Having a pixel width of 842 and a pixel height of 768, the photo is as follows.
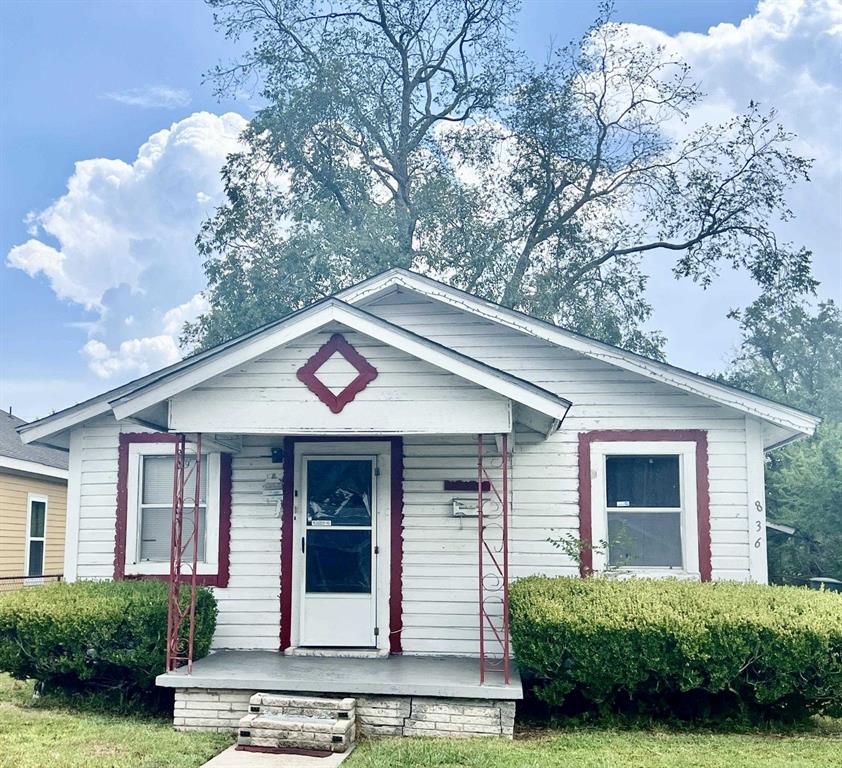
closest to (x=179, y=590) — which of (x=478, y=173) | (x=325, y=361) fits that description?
(x=325, y=361)

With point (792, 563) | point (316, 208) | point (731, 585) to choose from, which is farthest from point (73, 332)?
point (731, 585)

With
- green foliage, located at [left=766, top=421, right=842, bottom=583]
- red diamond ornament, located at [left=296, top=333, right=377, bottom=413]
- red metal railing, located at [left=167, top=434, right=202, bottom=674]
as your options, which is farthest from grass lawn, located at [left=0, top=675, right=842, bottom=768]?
green foliage, located at [left=766, top=421, right=842, bottom=583]

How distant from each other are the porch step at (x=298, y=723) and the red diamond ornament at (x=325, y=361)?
253 cm

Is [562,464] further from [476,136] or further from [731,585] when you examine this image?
[476,136]

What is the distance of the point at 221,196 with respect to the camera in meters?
25.7

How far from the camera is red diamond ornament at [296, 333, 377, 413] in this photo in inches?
322

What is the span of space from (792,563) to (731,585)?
22.2ft

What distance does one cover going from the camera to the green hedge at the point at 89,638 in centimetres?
855

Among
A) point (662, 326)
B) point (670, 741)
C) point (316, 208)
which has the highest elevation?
point (316, 208)

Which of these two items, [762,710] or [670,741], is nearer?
[670,741]

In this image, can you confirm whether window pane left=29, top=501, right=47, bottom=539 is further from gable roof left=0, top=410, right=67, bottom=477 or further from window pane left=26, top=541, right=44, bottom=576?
gable roof left=0, top=410, right=67, bottom=477

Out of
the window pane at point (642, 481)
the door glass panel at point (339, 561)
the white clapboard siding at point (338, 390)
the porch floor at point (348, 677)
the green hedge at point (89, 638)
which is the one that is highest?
the white clapboard siding at point (338, 390)

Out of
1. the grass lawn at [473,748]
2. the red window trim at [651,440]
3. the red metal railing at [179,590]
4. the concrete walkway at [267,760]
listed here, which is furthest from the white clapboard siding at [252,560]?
the red window trim at [651,440]

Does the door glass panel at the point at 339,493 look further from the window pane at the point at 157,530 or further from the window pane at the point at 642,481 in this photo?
the window pane at the point at 642,481
